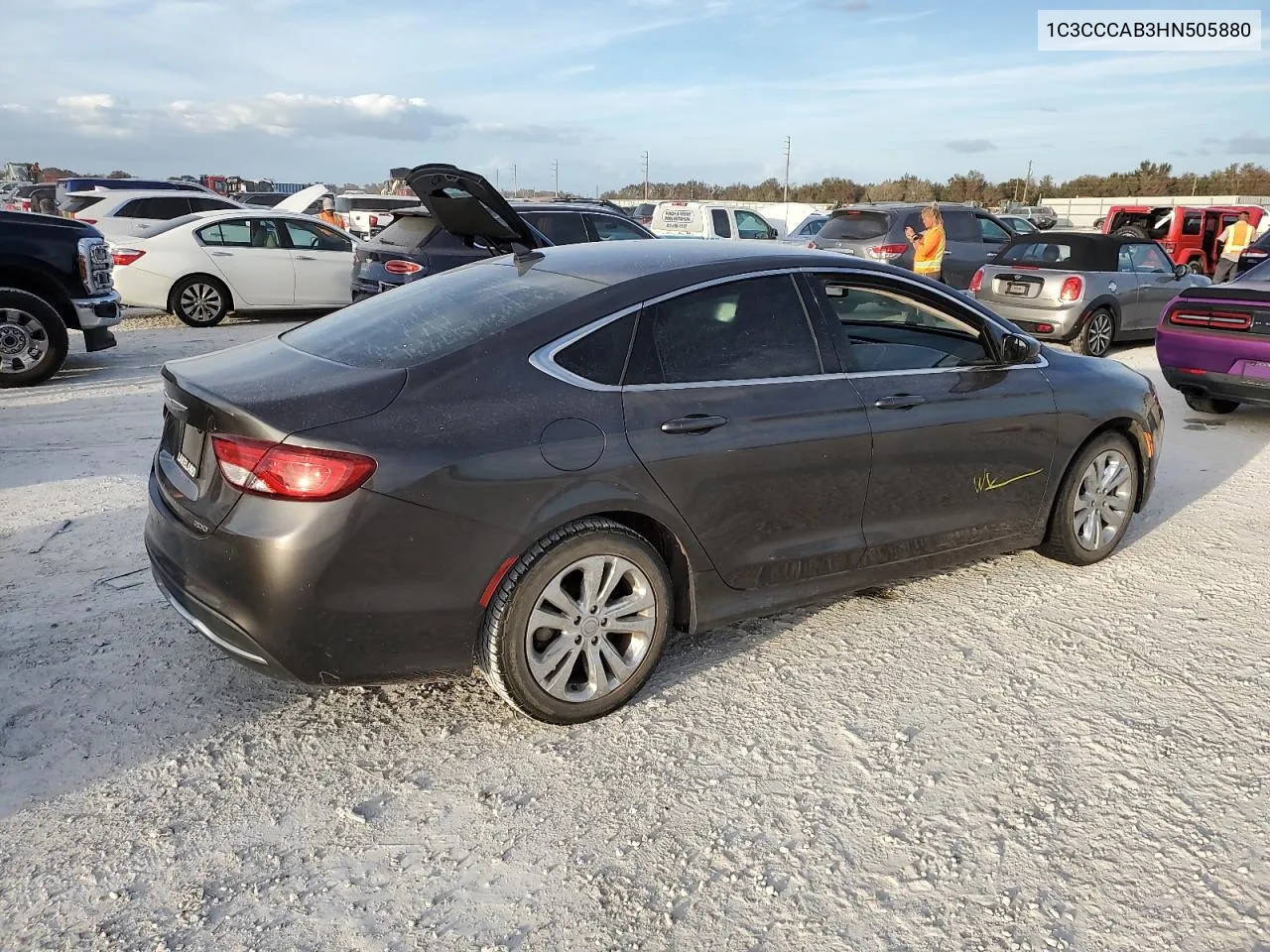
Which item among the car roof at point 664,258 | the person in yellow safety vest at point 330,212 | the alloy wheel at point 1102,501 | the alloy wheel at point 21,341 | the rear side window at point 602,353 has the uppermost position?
the person in yellow safety vest at point 330,212

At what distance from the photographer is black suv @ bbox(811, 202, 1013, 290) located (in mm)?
14180

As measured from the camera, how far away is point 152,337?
38.3ft

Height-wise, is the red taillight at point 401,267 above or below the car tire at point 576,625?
above

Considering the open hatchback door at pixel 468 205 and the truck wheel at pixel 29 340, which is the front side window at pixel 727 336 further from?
the truck wheel at pixel 29 340

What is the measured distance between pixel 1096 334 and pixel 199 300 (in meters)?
10.9

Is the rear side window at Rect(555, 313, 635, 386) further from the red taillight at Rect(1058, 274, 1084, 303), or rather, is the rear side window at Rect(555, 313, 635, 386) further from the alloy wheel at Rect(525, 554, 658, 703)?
the red taillight at Rect(1058, 274, 1084, 303)

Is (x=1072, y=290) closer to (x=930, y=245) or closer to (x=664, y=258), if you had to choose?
(x=930, y=245)

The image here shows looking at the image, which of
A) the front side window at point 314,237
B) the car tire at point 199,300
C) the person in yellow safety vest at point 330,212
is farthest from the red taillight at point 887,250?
the person in yellow safety vest at point 330,212

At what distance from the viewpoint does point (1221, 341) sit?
7.69m

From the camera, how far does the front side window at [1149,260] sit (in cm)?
1193

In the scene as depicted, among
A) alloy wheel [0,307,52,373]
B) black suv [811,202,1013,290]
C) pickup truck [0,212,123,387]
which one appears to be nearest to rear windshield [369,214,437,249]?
pickup truck [0,212,123,387]

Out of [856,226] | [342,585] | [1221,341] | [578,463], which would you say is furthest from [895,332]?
[856,226]

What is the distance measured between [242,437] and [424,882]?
1.36 meters

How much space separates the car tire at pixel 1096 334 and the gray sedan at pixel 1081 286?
1 centimetres
